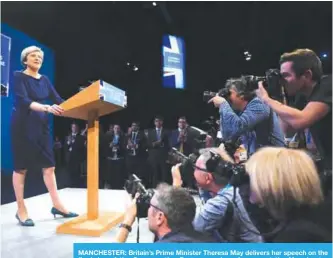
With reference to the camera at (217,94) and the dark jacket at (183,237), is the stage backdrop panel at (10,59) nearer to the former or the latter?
the camera at (217,94)

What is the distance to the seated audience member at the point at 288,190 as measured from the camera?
1.14 meters

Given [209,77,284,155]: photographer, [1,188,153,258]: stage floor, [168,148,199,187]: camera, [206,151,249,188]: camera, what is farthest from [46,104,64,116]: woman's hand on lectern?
[206,151,249,188]: camera

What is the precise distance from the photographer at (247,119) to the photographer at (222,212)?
0.76ft

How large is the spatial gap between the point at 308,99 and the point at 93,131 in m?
1.12

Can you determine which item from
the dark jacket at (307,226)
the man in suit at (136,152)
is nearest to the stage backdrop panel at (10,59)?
the man in suit at (136,152)

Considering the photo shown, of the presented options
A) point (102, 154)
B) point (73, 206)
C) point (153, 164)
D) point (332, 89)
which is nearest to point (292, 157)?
point (332, 89)

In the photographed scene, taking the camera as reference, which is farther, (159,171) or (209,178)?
(159,171)

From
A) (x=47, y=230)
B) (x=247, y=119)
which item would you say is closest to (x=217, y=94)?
(x=247, y=119)

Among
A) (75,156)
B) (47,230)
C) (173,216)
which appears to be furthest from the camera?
(75,156)

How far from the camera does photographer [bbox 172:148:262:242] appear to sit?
128 centimetres

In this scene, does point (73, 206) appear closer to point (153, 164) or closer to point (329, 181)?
point (153, 164)

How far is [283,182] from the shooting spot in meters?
1.15

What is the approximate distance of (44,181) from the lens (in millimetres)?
1893

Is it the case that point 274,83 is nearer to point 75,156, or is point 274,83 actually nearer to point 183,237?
point 183,237
